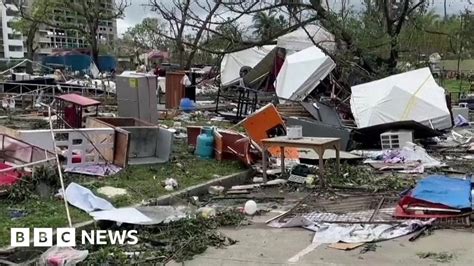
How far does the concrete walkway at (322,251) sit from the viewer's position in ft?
18.3

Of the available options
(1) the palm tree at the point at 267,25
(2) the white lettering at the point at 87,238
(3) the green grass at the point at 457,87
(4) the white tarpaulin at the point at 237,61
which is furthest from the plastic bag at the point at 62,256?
(3) the green grass at the point at 457,87

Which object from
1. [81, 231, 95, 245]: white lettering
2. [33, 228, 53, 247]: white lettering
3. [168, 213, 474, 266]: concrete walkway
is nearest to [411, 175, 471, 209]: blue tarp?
[168, 213, 474, 266]: concrete walkway

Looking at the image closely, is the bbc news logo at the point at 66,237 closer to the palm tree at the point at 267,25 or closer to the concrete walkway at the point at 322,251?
the concrete walkway at the point at 322,251

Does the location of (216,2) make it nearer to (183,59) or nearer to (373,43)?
(373,43)

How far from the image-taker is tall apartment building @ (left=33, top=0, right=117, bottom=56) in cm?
4259

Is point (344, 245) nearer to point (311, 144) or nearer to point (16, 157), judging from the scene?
point (311, 144)

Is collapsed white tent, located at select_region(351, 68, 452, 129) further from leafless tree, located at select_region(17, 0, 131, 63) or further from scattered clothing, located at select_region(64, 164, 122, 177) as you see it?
leafless tree, located at select_region(17, 0, 131, 63)

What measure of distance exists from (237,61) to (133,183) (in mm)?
24162

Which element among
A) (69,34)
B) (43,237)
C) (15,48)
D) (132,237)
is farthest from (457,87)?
(15,48)

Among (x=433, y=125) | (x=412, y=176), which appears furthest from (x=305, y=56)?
(x=412, y=176)

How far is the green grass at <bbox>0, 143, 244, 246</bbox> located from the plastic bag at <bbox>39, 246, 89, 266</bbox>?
55 centimetres

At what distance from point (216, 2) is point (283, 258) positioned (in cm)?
1338

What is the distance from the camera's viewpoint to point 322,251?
5.93 meters

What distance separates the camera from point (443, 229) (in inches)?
259
